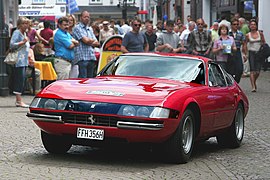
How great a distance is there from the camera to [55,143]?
8914 mm

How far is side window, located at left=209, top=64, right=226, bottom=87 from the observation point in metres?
9.85

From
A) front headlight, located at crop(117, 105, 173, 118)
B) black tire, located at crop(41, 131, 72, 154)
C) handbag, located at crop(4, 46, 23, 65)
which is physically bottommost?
black tire, located at crop(41, 131, 72, 154)

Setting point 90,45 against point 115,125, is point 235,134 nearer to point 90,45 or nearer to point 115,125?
point 115,125

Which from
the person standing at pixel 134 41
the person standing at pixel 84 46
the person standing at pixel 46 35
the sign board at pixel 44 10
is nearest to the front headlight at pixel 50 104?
the person standing at pixel 84 46

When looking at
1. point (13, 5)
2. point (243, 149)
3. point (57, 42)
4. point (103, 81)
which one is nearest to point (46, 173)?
point (103, 81)

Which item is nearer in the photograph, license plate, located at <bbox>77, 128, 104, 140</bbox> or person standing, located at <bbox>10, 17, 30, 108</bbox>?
license plate, located at <bbox>77, 128, 104, 140</bbox>

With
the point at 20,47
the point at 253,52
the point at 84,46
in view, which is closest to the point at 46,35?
the point at 84,46

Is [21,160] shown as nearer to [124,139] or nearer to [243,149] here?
[124,139]

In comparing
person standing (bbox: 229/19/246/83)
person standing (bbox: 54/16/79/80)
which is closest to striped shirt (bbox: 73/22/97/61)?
person standing (bbox: 54/16/79/80)

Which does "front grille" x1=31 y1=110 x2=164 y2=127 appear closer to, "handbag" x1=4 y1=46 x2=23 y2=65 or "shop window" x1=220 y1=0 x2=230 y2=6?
"handbag" x1=4 y1=46 x2=23 y2=65

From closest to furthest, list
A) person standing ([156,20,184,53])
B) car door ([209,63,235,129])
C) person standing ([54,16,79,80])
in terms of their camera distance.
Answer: car door ([209,63,235,129]) → person standing ([54,16,79,80]) → person standing ([156,20,184,53])

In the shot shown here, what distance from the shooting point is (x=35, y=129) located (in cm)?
1160

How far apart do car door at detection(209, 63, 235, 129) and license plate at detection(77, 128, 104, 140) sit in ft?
5.71

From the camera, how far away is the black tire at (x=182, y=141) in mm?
8305
